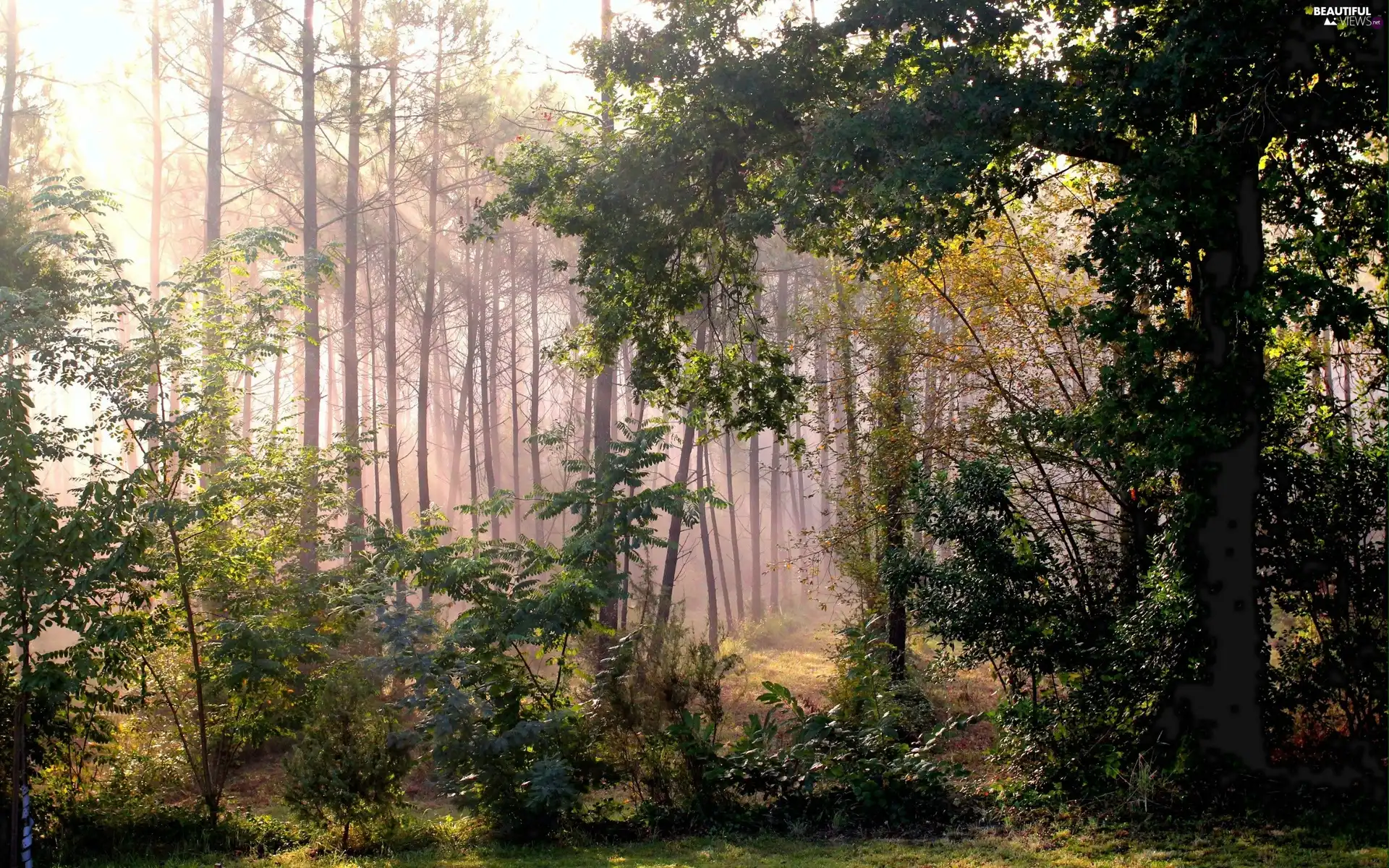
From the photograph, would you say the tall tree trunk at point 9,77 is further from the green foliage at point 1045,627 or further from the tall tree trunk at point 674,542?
the green foliage at point 1045,627

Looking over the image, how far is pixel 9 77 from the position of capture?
20188 mm

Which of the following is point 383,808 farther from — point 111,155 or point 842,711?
point 111,155

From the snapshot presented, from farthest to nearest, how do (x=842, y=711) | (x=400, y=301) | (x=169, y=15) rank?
(x=400, y=301)
(x=169, y=15)
(x=842, y=711)

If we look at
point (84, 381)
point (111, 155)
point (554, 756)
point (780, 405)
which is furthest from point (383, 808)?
point (111, 155)

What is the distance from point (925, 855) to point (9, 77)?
23262 millimetres

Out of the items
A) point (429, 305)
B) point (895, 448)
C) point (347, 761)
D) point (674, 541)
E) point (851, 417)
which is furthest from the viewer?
point (429, 305)

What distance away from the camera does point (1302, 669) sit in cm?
761

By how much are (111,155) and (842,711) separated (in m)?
26.7

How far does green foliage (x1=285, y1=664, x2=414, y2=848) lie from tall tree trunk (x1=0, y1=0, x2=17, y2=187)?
16328 millimetres

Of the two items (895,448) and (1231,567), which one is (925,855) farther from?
(895,448)

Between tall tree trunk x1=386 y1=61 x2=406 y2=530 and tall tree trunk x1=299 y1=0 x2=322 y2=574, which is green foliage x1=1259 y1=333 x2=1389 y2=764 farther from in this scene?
tall tree trunk x1=386 y1=61 x2=406 y2=530

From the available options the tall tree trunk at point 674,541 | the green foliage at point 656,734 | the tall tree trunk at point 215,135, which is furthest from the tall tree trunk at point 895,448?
the tall tree trunk at point 215,135

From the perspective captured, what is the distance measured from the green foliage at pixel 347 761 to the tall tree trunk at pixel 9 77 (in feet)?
53.6

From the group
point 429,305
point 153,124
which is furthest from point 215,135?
point 153,124
